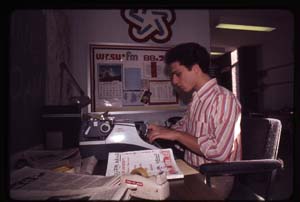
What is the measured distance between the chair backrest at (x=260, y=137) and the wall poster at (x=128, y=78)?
1127mm

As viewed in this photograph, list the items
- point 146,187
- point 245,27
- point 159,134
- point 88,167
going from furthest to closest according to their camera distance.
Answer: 1. point 245,27
2. point 159,134
3. point 88,167
4. point 146,187

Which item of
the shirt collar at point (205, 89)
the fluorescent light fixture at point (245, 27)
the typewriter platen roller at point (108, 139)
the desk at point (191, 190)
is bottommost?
the desk at point (191, 190)

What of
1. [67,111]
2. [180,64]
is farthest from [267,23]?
[67,111]

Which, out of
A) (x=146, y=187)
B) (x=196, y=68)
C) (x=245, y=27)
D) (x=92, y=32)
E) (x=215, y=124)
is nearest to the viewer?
(x=146, y=187)

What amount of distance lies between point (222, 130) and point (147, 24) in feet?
4.79

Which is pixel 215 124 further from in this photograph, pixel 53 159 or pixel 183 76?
pixel 53 159

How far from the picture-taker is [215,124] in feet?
3.88

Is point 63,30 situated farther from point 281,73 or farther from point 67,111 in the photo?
point 281,73

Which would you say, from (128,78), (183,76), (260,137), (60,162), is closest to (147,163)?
(60,162)

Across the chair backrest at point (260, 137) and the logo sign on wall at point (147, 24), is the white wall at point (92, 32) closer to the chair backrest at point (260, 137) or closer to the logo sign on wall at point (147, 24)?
the logo sign on wall at point (147, 24)

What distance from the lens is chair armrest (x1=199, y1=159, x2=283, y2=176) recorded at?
90 centimetres

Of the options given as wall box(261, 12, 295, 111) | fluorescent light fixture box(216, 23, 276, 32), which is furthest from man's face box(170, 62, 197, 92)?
wall box(261, 12, 295, 111)

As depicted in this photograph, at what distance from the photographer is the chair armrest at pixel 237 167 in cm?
90

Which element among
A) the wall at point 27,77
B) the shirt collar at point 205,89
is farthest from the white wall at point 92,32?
the shirt collar at point 205,89
